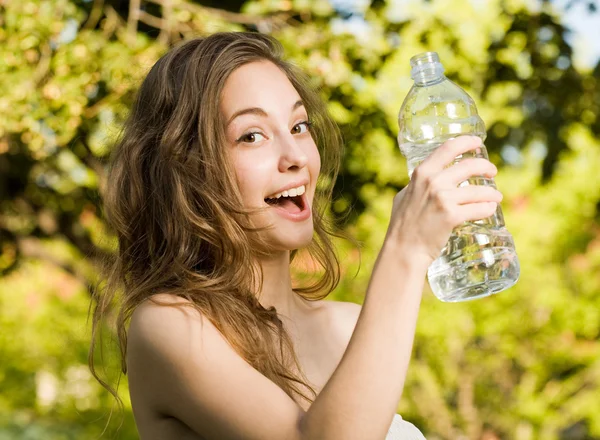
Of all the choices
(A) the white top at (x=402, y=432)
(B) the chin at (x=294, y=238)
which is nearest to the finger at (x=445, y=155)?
(B) the chin at (x=294, y=238)

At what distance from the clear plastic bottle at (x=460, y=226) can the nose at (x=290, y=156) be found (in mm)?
290

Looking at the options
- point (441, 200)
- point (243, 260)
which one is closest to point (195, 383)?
point (243, 260)

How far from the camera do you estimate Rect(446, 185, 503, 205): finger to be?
1949 millimetres

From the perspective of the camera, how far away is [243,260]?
2.56 m

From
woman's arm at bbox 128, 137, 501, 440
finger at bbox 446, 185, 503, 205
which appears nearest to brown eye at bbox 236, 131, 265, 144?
woman's arm at bbox 128, 137, 501, 440

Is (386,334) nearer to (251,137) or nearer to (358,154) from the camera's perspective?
(251,137)

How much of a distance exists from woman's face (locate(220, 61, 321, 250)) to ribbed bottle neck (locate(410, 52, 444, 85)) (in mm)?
353

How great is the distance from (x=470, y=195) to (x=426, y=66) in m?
0.61

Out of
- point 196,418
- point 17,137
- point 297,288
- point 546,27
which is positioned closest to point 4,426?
point 17,137

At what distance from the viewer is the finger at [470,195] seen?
195 cm

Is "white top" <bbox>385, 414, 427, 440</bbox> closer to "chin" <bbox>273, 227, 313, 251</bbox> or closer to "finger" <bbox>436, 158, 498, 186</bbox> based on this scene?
"chin" <bbox>273, 227, 313, 251</bbox>

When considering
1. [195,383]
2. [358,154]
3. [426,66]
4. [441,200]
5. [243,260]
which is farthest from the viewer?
[358,154]

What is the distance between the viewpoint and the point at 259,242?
2592 mm

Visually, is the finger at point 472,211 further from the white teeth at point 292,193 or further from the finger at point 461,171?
the white teeth at point 292,193
